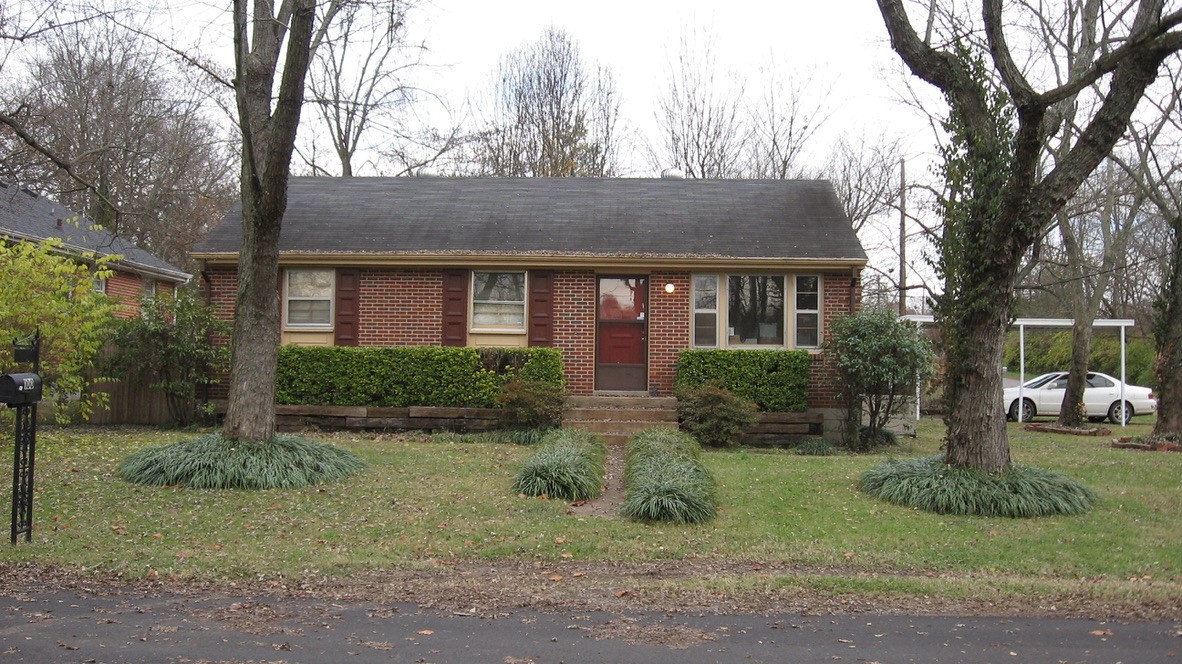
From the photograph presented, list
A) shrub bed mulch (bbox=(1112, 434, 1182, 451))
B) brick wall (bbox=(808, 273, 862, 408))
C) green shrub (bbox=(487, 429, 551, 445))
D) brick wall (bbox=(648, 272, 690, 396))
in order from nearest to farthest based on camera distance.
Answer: green shrub (bbox=(487, 429, 551, 445)) < shrub bed mulch (bbox=(1112, 434, 1182, 451)) < brick wall (bbox=(808, 273, 862, 408)) < brick wall (bbox=(648, 272, 690, 396))

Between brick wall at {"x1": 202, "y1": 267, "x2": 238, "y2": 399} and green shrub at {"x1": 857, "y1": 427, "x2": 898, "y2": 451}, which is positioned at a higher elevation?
brick wall at {"x1": 202, "y1": 267, "x2": 238, "y2": 399}

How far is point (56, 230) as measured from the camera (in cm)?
2047

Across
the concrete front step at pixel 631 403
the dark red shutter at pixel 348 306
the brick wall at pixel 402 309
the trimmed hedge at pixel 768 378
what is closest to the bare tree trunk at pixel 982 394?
the trimmed hedge at pixel 768 378

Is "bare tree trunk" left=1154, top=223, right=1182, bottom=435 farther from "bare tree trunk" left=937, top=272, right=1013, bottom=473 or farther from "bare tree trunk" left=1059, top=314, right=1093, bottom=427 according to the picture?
"bare tree trunk" left=937, top=272, right=1013, bottom=473

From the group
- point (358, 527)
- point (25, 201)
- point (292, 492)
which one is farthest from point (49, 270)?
point (25, 201)

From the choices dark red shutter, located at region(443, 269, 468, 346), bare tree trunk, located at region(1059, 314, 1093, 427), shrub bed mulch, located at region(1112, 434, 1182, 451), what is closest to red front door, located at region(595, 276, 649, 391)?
dark red shutter, located at region(443, 269, 468, 346)

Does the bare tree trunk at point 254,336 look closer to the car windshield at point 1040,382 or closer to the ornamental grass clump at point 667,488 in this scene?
the ornamental grass clump at point 667,488

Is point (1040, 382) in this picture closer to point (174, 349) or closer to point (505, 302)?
point (505, 302)

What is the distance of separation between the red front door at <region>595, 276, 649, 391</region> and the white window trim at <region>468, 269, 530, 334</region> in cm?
132

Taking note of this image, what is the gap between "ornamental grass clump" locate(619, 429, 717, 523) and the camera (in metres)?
8.12

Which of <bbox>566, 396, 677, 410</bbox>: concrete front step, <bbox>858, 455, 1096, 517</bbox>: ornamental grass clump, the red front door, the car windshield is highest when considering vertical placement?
the red front door

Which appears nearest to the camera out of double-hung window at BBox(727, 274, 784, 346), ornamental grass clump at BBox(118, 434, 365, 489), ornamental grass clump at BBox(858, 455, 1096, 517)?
ornamental grass clump at BBox(858, 455, 1096, 517)

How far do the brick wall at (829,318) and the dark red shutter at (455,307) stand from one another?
6212 mm

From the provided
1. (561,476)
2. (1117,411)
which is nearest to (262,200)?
(561,476)
